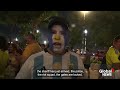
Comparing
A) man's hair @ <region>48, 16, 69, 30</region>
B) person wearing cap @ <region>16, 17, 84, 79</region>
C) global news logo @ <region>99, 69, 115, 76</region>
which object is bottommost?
global news logo @ <region>99, 69, 115, 76</region>

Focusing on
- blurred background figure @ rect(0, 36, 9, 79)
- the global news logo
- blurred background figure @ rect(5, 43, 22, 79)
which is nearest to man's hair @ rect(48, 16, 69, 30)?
blurred background figure @ rect(5, 43, 22, 79)

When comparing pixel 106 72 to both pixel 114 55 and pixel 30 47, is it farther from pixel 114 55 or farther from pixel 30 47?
pixel 30 47

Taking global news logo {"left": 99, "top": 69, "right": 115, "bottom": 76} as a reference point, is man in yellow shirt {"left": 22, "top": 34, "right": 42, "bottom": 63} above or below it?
above

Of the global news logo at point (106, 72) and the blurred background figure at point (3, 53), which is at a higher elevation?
the blurred background figure at point (3, 53)

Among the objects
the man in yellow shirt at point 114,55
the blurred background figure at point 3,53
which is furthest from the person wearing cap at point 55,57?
the man in yellow shirt at point 114,55

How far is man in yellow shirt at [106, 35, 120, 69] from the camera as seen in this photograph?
5184 mm

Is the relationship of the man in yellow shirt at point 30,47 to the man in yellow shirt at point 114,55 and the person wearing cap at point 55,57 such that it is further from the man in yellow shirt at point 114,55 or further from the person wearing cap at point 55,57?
the man in yellow shirt at point 114,55

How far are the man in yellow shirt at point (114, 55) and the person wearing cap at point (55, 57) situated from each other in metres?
0.58

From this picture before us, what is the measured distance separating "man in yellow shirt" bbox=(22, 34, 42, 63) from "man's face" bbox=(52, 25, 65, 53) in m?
0.33

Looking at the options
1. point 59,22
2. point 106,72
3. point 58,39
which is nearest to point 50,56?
point 58,39

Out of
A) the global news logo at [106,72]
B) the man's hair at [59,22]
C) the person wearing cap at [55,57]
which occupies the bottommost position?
the global news logo at [106,72]

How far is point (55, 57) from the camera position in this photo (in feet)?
17.1

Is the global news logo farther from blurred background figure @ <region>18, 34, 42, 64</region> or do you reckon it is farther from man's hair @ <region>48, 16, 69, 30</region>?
blurred background figure @ <region>18, 34, 42, 64</region>

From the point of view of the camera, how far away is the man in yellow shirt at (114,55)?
5.18 m
